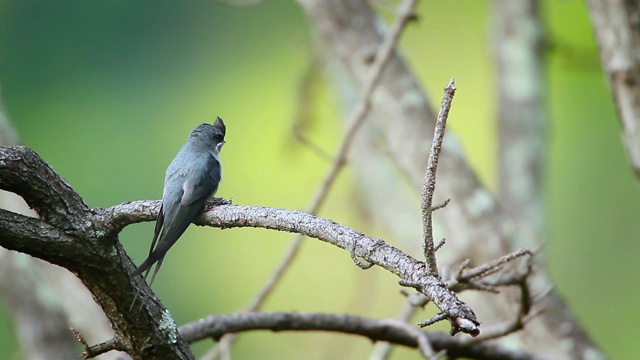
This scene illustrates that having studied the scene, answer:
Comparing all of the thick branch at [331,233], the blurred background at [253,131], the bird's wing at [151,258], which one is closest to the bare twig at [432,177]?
the thick branch at [331,233]

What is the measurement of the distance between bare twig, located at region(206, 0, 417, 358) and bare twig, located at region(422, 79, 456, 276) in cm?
148

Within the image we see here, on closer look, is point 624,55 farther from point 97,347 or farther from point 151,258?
point 97,347

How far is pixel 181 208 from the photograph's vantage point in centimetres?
139

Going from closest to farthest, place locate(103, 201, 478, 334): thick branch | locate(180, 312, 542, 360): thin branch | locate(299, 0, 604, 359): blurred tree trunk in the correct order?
1. locate(103, 201, 478, 334): thick branch
2. locate(180, 312, 542, 360): thin branch
3. locate(299, 0, 604, 359): blurred tree trunk

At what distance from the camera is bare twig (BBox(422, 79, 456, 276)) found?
949mm

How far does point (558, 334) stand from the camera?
250 cm

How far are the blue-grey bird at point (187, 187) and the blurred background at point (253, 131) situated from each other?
2.40 metres

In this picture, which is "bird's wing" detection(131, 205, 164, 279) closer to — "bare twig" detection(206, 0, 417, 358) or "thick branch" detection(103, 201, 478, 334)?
"thick branch" detection(103, 201, 478, 334)

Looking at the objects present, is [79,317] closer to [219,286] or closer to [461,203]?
[461,203]

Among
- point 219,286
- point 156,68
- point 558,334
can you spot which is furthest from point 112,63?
point 558,334

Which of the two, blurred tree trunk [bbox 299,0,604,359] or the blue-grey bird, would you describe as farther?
blurred tree trunk [bbox 299,0,604,359]

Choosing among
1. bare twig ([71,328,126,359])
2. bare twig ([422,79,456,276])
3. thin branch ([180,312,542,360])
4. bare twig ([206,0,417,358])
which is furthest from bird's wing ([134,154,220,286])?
bare twig ([206,0,417,358])

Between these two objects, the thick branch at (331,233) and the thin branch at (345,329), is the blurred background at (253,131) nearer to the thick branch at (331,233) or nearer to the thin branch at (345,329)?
the thin branch at (345,329)

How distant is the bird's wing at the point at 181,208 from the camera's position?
1319mm
